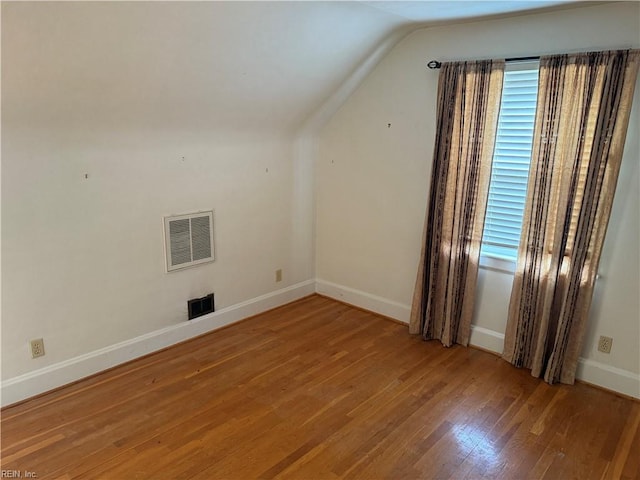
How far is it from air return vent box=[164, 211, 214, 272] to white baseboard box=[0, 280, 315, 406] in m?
0.49

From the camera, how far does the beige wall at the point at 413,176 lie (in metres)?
2.70

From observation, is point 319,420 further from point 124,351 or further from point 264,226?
point 264,226

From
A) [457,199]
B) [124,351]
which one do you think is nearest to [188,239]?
[124,351]

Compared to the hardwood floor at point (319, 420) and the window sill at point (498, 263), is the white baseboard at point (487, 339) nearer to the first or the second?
the hardwood floor at point (319, 420)

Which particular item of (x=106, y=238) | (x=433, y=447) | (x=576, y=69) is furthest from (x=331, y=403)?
(x=576, y=69)

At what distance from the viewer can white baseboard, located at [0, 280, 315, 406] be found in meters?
2.63

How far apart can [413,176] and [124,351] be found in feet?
8.30

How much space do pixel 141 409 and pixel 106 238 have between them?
3.60 ft

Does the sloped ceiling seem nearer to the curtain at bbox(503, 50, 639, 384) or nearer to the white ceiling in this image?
the white ceiling

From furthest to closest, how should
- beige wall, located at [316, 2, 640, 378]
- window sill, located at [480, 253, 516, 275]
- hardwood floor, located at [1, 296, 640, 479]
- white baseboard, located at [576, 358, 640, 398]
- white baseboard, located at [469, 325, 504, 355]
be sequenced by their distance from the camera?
white baseboard, located at [469, 325, 504, 355], window sill, located at [480, 253, 516, 275], white baseboard, located at [576, 358, 640, 398], beige wall, located at [316, 2, 640, 378], hardwood floor, located at [1, 296, 640, 479]

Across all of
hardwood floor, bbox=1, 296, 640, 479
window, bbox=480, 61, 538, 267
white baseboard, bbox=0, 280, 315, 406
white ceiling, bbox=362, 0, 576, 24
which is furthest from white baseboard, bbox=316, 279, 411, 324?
white ceiling, bbox=362, 0, 576, 24

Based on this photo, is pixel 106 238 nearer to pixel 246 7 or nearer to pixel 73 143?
pixel 73 143

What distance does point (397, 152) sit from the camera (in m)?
3.66

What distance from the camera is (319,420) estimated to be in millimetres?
2551
